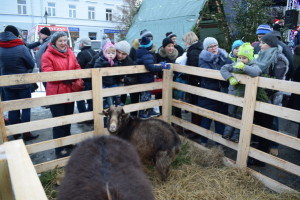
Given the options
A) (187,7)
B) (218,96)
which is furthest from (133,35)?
(218,96)

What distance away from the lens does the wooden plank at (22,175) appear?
1.16 m

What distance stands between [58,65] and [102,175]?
2878mm

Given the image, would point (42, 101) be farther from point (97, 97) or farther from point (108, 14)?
point (108, 14)

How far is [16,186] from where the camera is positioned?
1.21 metres

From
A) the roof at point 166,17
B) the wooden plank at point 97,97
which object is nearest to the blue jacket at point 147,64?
the wooden plank at point 97,97

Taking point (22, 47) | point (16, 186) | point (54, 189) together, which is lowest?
point (54, 189)

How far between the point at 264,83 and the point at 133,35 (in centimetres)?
956

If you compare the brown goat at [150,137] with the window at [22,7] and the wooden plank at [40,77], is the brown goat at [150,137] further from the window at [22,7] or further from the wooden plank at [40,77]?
the window at [22,7]

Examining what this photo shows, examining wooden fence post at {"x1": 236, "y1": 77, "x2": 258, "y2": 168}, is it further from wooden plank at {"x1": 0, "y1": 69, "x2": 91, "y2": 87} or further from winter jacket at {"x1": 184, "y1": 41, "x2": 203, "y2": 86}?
wooden plank at {"x1": 0, "y1": 69, "x2": 91, "y2": 87}

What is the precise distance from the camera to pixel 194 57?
5.12 metres

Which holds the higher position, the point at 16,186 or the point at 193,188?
the point at 16,186

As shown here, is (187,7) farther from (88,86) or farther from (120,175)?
(120,175)

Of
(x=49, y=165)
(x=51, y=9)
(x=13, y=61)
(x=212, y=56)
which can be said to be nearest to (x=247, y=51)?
(x=212, y=56)

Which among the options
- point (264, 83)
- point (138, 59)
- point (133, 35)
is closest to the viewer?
point (264, 83)
